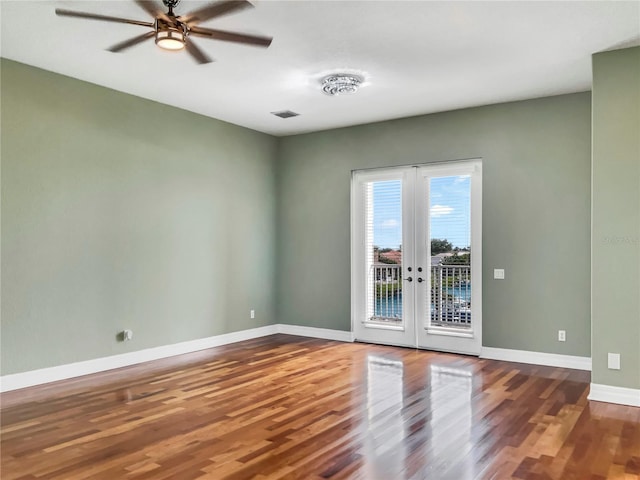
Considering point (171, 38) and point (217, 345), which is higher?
point (171, 38)

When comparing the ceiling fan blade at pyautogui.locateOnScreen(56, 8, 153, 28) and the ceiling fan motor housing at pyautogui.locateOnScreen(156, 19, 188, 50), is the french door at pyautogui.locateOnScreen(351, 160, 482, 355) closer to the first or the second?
the ceiling fan motor housing at pyautogui.locateOnScreen(156, 19, 188, 50)

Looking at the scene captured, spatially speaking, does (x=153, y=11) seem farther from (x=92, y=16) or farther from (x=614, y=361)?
(x=614, y=361)

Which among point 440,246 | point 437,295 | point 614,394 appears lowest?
point 614,394

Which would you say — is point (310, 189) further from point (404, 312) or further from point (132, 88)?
point (132, 88)

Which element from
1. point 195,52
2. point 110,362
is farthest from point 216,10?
point 110,362

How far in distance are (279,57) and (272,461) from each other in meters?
3.38

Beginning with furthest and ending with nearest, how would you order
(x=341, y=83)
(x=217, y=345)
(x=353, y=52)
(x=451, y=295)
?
(x=217, y=345) < (x=451, y=295) < (x=341, y=83) < (x=353, y=52)

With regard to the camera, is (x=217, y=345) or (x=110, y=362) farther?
(x=217, y=345)

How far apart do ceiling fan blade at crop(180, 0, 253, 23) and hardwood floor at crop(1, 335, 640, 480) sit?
281 centimetres

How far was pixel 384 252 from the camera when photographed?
6.72 m

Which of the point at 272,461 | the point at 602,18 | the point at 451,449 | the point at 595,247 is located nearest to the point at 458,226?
the point at 595,247

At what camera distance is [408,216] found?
646cm

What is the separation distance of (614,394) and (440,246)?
262 cm

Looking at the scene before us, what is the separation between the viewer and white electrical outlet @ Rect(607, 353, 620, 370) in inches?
163
